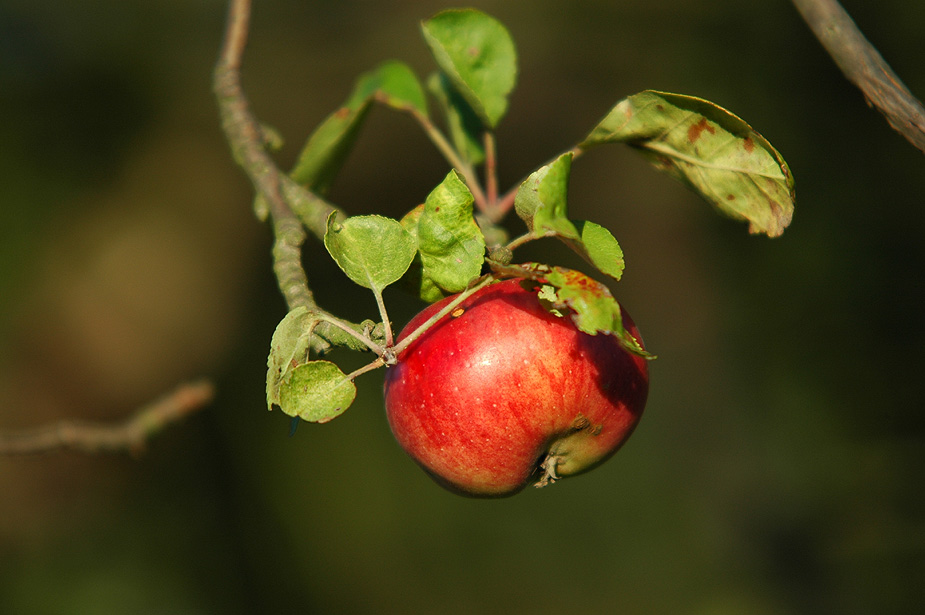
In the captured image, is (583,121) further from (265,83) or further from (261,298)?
(261,298)

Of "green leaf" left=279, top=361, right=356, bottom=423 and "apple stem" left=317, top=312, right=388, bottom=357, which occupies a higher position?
"apple stem" left=317, top=312, right=388, bottom=357

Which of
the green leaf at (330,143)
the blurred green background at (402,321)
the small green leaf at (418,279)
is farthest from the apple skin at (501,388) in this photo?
the blurred green background at (402,321)

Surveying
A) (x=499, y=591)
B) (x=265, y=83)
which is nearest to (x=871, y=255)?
(x=499, y=591)

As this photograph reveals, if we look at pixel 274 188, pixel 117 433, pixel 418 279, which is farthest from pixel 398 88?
pixel 117 433

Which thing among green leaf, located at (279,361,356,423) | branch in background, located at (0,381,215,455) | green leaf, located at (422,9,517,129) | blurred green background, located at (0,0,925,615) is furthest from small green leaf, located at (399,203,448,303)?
blurred green background, located at (0,0,925,615)

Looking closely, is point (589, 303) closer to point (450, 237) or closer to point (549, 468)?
point (450, 237)

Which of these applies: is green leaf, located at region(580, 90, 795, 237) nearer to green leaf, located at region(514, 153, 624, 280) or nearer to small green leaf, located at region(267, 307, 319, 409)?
green leaf, located at region(514, 153, 624, 280)

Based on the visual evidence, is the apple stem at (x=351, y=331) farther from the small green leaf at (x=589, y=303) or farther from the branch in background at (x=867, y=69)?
the branch in background at (x=867, y=69)
